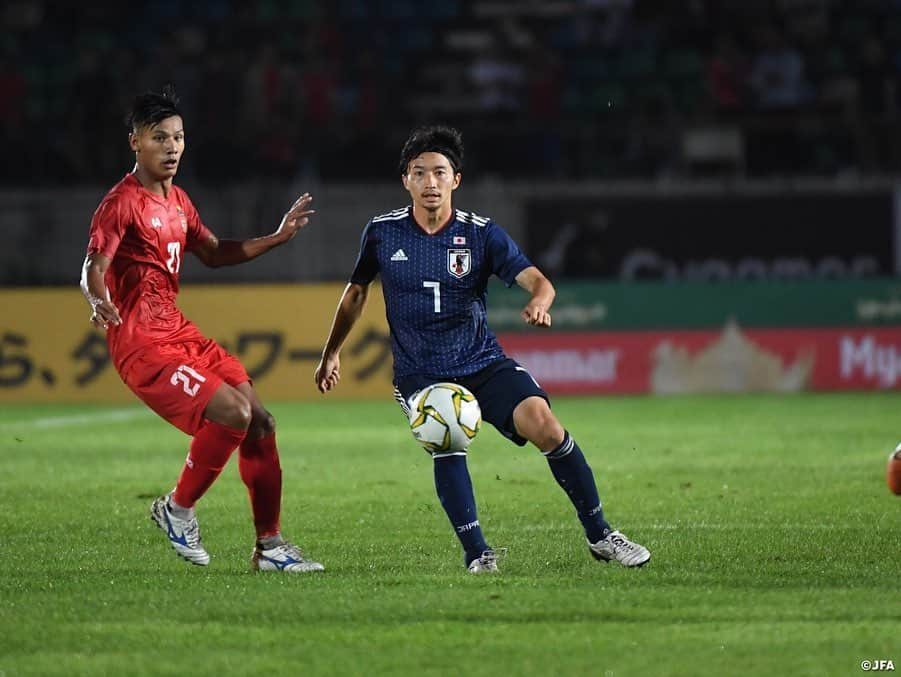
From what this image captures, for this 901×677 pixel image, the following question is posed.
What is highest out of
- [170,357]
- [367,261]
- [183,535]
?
[367,261]

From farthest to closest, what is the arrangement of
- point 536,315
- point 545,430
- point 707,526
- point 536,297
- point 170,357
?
point 707,526, point 170,357, point 545,430, point 536,297, point 536,315

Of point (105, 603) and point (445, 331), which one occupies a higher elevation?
point (445, 331)

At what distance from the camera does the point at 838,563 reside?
269 inches

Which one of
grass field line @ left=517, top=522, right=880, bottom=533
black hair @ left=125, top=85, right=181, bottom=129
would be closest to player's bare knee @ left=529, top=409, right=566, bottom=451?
grass field line @ left=517, top=522, right=880, bottom=533

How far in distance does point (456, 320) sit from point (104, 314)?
1461 mm

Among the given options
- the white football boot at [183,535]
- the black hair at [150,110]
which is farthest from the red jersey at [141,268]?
the white football boot at [183,535]

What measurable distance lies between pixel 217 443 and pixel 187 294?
441 inches

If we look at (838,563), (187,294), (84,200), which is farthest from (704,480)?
(84,200)

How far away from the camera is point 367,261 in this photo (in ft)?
23.5

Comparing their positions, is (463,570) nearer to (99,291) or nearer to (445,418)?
(445,418)

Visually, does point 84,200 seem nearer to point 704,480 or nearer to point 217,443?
point 704,480

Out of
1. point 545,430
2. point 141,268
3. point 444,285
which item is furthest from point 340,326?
point 545,430

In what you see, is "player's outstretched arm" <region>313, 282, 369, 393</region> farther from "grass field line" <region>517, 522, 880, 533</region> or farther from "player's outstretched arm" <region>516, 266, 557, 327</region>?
"grass field line" <region>517, 522, 880, 533</region>

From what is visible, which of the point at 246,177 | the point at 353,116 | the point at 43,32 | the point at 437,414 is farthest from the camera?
the point at 43,32
